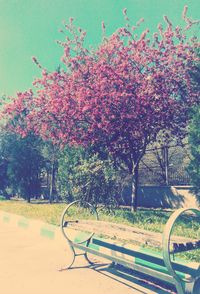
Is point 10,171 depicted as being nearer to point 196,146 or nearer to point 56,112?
point 56,112

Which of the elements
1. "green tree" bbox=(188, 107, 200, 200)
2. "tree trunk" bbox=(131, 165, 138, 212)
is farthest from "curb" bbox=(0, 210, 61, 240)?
"green tree" bbox=(188, 107, 200, 200)

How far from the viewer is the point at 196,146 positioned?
1098 cm

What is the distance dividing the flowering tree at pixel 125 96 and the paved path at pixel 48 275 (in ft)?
20.8

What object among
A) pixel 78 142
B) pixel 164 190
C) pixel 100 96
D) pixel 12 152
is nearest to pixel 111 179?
pixel 78 142

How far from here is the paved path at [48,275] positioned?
4.16m

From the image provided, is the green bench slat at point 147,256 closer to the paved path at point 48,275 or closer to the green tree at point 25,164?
the paved path at point 48,275

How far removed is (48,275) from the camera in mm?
4777

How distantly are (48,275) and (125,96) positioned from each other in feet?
27.3

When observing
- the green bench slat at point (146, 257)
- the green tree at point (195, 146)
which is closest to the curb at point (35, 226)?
the green bench slat at point (146, 257)

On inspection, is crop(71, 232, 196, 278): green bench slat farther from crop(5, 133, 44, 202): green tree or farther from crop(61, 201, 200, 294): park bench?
crop(5, 133, 44, 202): green tree

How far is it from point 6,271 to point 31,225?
5.17 meters

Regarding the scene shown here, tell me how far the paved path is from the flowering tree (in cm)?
635

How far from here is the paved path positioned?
4164 millimetres

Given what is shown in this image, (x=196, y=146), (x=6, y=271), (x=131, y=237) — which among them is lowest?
(x=6, y=271)
